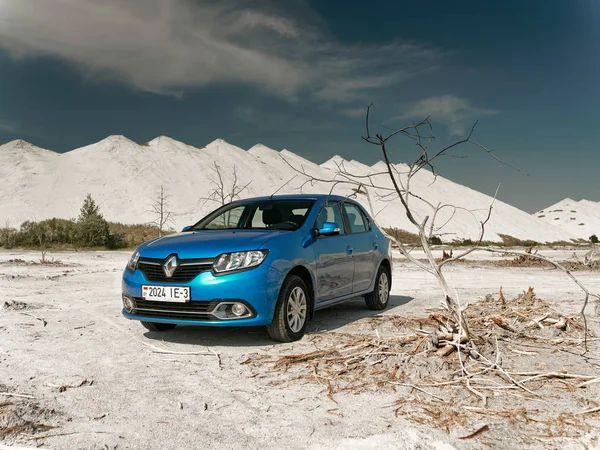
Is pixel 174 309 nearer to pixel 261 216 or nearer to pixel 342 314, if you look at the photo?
pixel 261 216

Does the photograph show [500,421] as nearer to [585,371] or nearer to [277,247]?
[585,371]

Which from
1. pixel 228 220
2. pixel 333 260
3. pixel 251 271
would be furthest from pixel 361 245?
pixel 251 271

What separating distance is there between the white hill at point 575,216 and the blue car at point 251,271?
109379mm

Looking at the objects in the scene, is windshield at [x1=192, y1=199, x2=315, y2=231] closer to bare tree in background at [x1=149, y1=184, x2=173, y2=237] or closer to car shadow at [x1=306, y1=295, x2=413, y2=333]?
car shadow at [x1=306, y1=295, x2=413, y2=333]

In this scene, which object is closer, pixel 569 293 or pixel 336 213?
pixel 336 213

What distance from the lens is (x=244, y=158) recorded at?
91.5 metres

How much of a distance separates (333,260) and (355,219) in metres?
1.32

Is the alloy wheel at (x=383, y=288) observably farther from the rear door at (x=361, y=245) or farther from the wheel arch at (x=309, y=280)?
the wheel arch at (x=309, y=280)

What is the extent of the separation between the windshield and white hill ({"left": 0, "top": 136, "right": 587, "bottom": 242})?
5472 centimetres

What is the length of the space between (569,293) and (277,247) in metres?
7.92

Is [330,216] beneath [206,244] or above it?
above

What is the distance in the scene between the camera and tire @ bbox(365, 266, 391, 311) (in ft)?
28.2

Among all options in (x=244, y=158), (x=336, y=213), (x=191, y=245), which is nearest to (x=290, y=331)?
(x=191, y=245)

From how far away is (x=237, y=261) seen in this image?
19.0 ft
